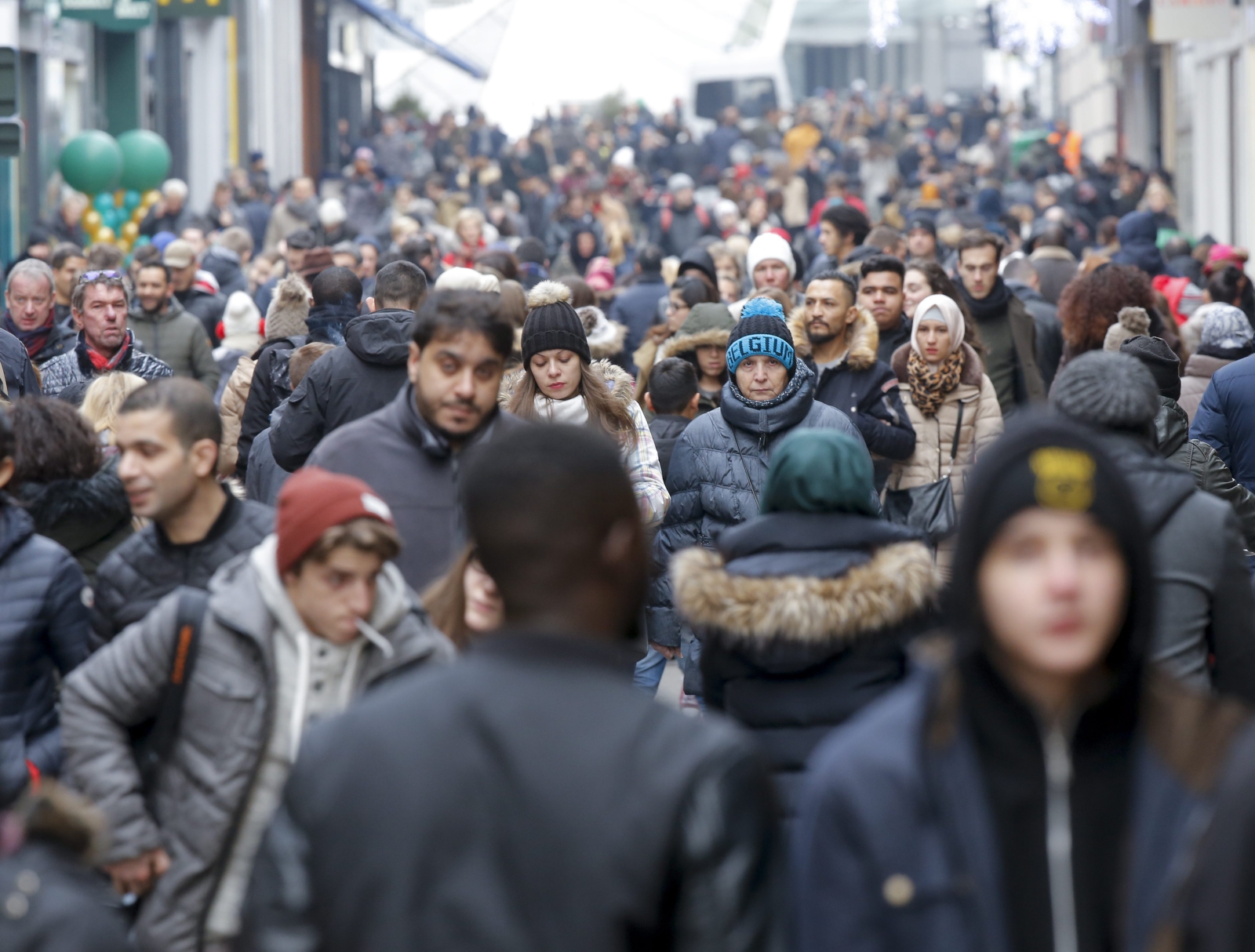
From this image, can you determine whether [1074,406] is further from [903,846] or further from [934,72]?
[934,72]

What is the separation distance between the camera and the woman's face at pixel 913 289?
9.66 m

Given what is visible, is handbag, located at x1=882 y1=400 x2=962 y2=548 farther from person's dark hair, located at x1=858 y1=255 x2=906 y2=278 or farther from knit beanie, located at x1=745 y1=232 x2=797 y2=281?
knit beanie, located at x1=745 y1=232 x2=797 y2=281

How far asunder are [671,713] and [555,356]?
4.65 meters

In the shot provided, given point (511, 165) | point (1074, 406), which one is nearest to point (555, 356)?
point (1074, 406)

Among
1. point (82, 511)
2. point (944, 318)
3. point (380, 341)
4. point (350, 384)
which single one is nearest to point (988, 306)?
point (944, 318)

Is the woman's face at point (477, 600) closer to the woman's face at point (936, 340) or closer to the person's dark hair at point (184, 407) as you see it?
the person's dark hair at point (184, 407)

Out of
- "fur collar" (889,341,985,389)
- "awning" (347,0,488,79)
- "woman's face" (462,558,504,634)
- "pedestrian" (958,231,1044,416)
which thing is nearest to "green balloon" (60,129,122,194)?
"pedestrian" (958,231,1044,416)

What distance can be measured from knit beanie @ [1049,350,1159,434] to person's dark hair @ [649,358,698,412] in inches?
153

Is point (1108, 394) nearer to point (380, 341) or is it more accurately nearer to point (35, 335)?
point (380, 341)

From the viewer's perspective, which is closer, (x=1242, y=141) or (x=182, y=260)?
(x=182, y=260)

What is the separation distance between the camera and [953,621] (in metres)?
2.36

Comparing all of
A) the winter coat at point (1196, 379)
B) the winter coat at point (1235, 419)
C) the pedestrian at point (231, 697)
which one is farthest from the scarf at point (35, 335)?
the pedestrian at point (231, 697)

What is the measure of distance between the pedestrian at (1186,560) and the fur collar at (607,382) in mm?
2674

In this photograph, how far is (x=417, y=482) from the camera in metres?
4.79
